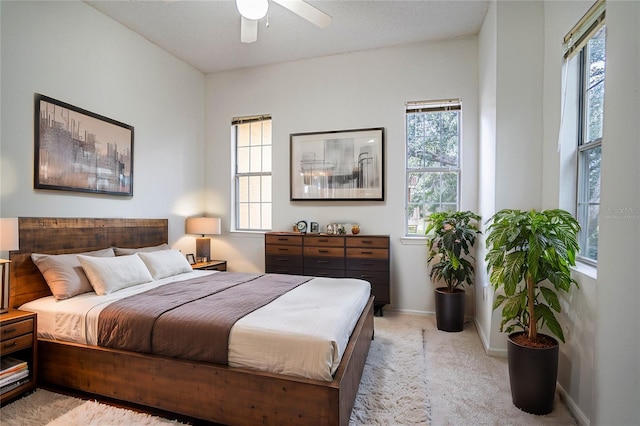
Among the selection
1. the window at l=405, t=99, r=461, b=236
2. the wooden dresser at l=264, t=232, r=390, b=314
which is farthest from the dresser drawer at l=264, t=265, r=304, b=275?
the window at l=405, t=99, r=461, b=236

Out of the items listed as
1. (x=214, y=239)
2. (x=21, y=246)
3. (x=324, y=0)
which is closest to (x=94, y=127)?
(x=21, y=246)

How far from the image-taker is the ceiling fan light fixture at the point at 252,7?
2.32 m

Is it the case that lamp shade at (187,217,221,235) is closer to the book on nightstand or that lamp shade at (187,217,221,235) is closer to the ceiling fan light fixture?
the book on nightstand

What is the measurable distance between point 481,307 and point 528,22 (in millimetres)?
2693

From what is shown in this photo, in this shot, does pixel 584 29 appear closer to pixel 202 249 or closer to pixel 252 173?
pixel 252 173

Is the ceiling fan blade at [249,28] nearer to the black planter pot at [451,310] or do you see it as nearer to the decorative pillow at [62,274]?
the decorative pillow at [62,274]

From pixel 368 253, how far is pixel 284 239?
110 cm

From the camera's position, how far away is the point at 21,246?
260cm

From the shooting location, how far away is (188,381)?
1.90 m

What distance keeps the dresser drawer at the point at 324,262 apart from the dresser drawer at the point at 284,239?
0.25 m

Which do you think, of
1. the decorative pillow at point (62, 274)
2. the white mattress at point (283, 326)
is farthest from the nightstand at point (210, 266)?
the decorative pillow at point (62, 274)

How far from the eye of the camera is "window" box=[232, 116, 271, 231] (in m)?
4.83

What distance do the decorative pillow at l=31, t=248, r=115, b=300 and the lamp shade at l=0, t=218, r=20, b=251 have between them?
16.7 inches

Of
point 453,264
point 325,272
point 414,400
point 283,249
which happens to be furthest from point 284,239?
point 414,400
